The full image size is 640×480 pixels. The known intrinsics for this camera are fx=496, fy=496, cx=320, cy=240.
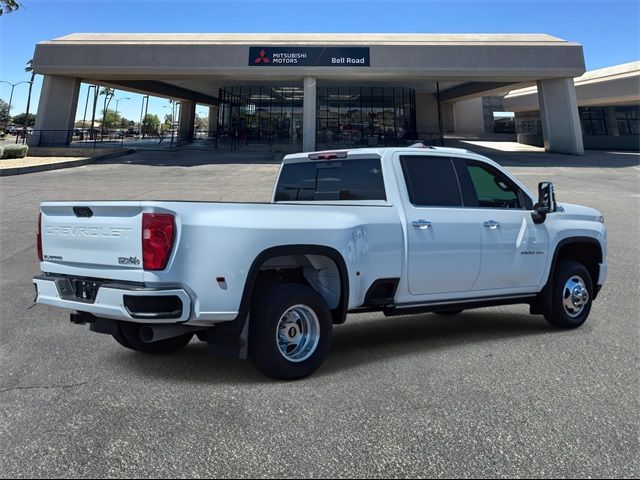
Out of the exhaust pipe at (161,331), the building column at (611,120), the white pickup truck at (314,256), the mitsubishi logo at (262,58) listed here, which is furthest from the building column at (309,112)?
the exhaust pipe at (161,331)

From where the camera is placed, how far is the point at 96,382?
4047 millimetres

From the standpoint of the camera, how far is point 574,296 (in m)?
5.77

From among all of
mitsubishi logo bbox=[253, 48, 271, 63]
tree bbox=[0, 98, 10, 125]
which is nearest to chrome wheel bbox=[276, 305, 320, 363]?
mitsubishi logo bbox=[253, 48, 271, 63]

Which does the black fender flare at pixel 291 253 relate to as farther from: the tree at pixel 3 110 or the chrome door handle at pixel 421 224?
the tree at pixel 3 110

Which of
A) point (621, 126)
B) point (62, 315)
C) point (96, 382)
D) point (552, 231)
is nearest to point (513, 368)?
point (552, 231)

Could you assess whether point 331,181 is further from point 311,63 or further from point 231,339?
point 311,63

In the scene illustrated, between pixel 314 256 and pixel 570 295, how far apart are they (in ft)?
11.0

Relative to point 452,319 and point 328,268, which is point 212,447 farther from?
point 452,319

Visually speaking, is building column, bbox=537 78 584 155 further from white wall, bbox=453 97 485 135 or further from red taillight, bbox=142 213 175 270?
red taillight, bbox=142 213 175 270

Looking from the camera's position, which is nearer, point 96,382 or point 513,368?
point 96,382

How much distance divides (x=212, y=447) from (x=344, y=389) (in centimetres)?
122

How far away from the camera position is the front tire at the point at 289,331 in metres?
3.83

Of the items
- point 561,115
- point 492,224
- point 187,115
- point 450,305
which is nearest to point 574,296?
point 492,224

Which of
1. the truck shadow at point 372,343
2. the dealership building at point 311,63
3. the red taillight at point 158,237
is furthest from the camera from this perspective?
the dealership building at point 311,63
